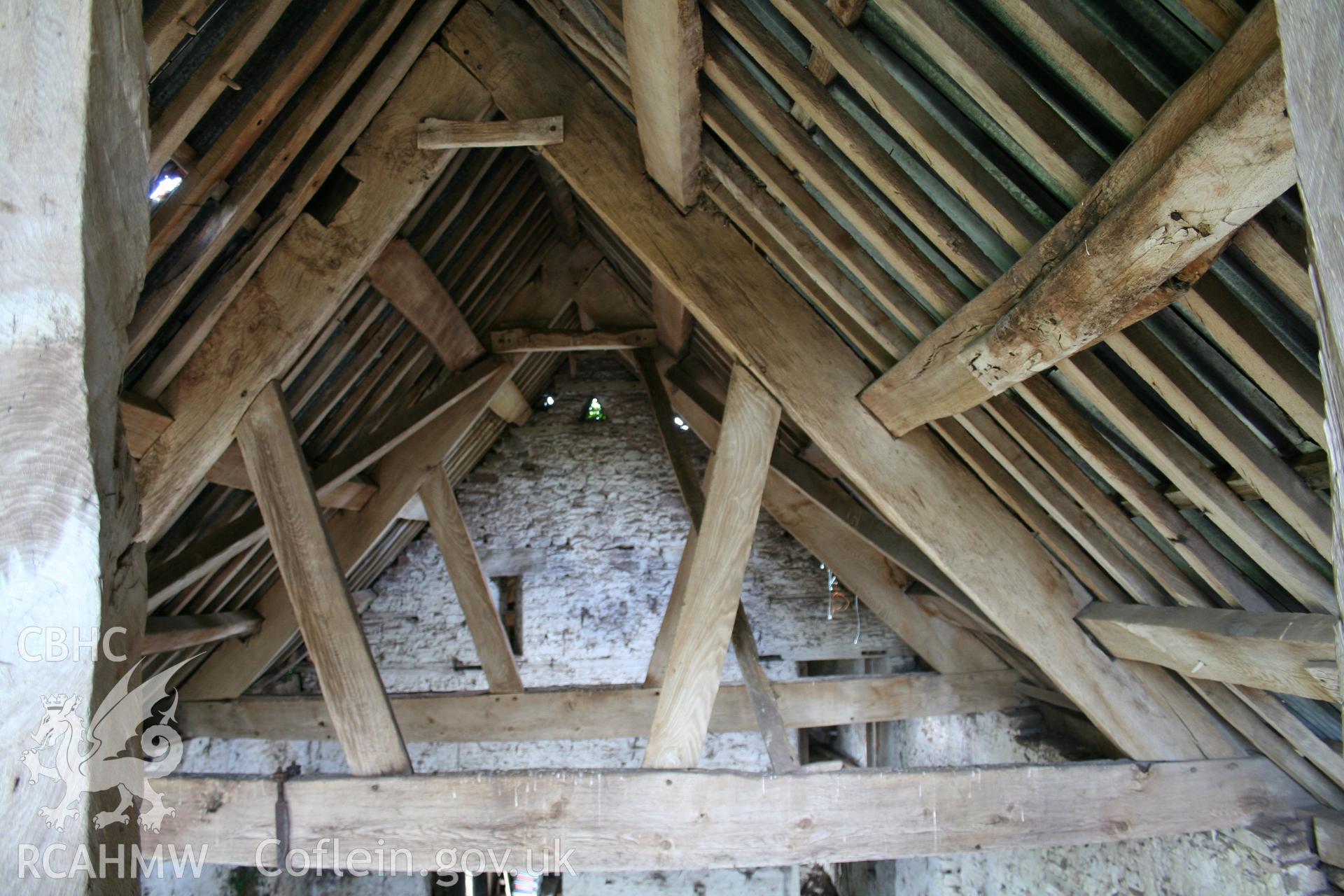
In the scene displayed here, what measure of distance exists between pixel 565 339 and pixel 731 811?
2451mm

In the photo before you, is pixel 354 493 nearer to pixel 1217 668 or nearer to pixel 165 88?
pixel 165 88

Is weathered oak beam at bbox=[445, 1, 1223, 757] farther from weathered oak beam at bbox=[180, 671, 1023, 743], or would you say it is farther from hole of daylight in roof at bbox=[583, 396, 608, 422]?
hole of daylight in roof at bbox=[583, 396, 608, 422]

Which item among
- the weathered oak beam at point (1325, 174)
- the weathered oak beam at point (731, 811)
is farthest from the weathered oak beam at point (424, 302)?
the weathered oak beam at point (1325, 174)

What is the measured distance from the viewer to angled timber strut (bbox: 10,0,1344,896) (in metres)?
0.81

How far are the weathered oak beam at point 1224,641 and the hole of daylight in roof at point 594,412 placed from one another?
406 centimetres

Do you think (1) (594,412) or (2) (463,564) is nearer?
(2) (463,564)

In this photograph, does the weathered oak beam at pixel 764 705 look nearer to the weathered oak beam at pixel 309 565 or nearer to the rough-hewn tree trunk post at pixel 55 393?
the weathered oak beam at pixel 309 565

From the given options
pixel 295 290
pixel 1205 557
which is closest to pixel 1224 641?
pixel 1205 557

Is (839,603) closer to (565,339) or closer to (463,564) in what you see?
(463,564)

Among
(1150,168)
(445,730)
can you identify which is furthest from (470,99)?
(445,730)

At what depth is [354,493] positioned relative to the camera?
4.27 m

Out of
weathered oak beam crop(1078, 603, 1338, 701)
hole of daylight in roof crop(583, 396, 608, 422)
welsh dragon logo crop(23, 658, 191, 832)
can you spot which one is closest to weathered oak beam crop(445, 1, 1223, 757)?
weathered oak beam crop(1078, 603, 1338, 701)

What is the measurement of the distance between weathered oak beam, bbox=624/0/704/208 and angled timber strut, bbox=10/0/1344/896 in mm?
12

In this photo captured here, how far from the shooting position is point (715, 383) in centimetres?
479
